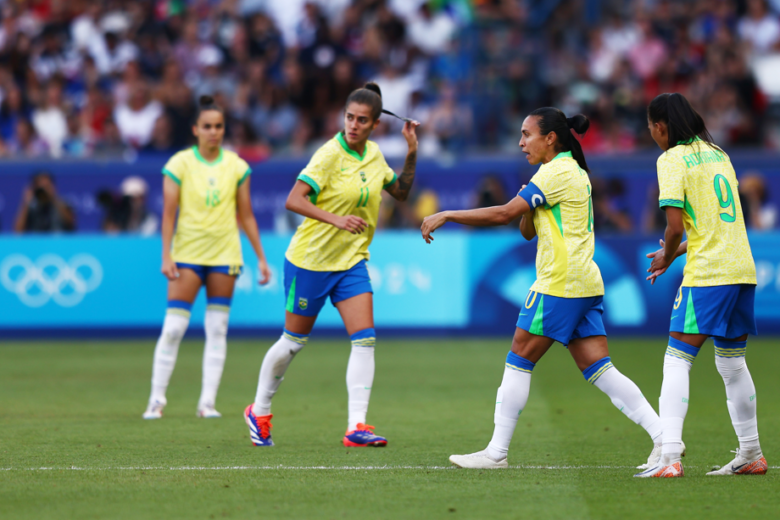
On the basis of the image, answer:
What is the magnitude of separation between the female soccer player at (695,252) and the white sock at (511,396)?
731 mm

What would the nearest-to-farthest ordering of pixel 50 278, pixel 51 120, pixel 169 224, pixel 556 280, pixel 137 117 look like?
pixel 556 280 → pixel 169 224 → pixel 50 278 → pixel 137 117 → pixel 51 120

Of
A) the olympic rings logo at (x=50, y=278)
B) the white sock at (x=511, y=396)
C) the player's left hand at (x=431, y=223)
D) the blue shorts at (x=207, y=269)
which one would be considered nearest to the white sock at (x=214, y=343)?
the blue shorts at (x=207, y=269)

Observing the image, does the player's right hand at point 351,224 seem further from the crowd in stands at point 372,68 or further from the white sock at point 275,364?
the crowd in stands at point 372,68

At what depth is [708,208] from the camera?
539 centimetres

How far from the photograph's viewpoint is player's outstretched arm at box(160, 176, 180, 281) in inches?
307

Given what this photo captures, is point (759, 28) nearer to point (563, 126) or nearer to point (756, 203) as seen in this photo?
point (756, 203)

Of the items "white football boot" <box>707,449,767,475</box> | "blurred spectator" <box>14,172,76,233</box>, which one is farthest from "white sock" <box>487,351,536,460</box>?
"blurred spectator" <box>14,172,76,233</box>

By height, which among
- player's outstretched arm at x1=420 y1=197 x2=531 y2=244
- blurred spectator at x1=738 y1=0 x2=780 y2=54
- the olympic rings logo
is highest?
blurred spectator at x1=738 y1=0 x2=780 y2=54

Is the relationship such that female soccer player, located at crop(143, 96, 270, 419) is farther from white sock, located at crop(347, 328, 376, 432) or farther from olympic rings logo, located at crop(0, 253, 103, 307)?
olympic rings logo, located at crop(0, 253, 103, 307)

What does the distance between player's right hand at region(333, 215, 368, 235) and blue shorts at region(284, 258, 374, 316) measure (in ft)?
1.97

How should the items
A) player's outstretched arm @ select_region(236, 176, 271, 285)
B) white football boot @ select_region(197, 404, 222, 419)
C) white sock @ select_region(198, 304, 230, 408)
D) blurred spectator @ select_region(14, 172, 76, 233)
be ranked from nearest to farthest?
white football boot @ select_region(197, 404, 222, 419) < white sock @ select_region(198, 304, 230, 408) < player's outstretched arm @ select_region(236, 176, 271, 285) < blurred spectator @ select_region(14, 172, 76, 233)

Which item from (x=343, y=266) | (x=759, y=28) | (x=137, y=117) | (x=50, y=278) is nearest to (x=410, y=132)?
(x=343, y=266)

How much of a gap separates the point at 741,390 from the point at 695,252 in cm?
83

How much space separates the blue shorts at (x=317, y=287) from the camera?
6.66m
